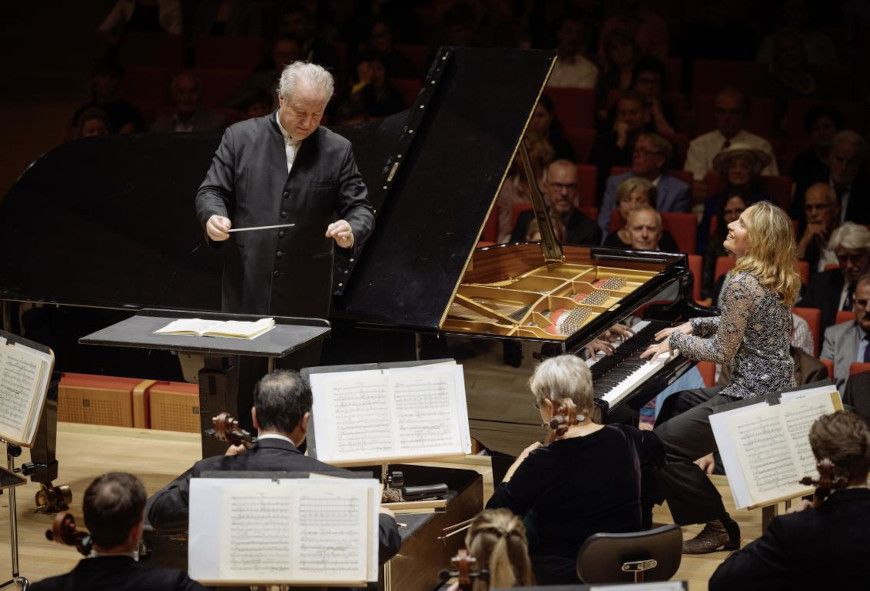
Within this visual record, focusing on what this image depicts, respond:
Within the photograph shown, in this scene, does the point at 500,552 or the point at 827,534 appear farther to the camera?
the point at 827,534

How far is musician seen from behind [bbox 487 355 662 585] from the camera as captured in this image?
11.3ft

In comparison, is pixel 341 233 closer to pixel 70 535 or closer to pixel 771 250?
pixel 771 250

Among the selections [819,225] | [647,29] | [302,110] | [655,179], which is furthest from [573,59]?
[302,110]

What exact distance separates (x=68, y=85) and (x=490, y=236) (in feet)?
14.6

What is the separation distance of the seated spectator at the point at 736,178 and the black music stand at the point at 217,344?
3.22 meters

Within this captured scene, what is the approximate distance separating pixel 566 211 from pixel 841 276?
1474mm

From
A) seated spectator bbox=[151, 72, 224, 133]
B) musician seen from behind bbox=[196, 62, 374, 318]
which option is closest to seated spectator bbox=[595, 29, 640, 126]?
seated spectator bbox=[151, 72, 224, 133]

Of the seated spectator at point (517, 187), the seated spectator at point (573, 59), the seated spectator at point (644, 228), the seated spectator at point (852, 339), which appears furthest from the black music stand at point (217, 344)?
the seated spectator at point (573, 59)

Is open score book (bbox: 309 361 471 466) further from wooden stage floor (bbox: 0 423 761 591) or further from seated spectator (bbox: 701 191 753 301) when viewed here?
seated spectator (bbox: 701 191 753 301)

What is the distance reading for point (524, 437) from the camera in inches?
164

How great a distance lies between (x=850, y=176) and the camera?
6.75m

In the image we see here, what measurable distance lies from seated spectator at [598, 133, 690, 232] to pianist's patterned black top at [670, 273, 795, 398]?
255cm

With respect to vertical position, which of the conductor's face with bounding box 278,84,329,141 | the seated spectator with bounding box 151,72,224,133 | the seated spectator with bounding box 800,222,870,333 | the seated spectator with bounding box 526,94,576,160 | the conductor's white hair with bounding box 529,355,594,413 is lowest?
the conductor's white hair with bounding box 529,355,594,413

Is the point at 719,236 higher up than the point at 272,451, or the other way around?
the point at 719,236
